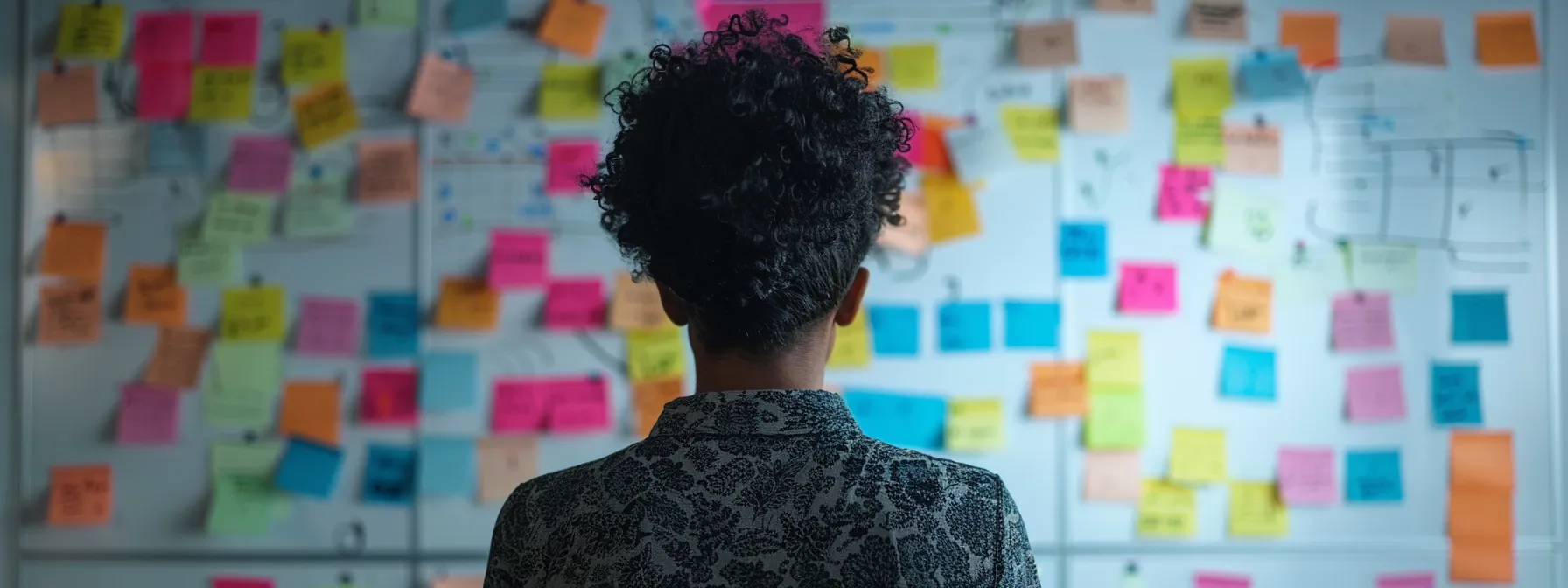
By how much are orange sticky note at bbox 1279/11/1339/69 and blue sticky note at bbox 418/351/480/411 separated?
1.55m

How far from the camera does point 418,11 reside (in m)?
1.93

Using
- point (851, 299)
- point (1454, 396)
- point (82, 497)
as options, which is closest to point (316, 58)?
point (82, 497)

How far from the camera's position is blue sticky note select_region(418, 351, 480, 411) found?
1.89 m

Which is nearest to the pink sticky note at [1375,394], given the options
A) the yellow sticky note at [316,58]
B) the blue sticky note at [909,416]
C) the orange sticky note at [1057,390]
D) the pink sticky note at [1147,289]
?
the pink sticky note at [1147,289]

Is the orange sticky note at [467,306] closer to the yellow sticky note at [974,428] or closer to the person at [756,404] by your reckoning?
the yellow sticky note at [974,428]

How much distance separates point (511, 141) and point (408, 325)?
1.22 feet

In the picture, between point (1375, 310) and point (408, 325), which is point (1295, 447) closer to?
point (1375, 310)

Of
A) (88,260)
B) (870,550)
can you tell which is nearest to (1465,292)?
(870,550)

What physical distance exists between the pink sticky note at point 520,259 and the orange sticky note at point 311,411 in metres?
0.35

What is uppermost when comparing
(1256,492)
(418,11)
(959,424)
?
(418,11)

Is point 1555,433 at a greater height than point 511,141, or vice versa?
point 511,141

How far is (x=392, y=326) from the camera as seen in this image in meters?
1.91

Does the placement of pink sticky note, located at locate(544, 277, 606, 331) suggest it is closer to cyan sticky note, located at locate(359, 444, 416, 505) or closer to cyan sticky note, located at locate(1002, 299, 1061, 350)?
cyan sticky note, located at locate(359, 444, 416, 505)

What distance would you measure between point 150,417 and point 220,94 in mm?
592
